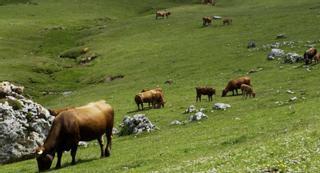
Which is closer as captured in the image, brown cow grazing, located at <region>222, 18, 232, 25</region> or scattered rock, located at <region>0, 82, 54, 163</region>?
scattered rock, located at <region>0, 82, 54, 163</region>

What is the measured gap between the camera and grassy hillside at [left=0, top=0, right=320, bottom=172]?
90.2 feet

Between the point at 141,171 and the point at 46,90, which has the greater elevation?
the point at 141,171

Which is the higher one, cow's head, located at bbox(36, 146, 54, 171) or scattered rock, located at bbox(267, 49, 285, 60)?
cow's head, located at bbox(36, 146, 54, 171)

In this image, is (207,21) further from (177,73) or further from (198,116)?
(198,116)

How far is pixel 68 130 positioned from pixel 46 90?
145 feet

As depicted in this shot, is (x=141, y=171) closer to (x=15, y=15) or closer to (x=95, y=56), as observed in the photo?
(x=95, y=56)

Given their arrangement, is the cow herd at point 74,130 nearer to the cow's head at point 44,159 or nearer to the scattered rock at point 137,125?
the cow's head at point 44,159

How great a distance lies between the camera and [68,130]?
100 ft

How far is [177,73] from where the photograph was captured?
68.0 meters

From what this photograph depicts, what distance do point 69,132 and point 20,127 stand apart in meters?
8.66

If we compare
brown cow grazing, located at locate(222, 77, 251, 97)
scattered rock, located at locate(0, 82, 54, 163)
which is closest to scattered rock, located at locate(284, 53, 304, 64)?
brown cow grazing, located at locate(222, 77, 251, 97)

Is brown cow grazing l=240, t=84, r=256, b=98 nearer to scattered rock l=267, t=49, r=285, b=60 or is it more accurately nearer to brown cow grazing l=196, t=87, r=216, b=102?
brown cow grazing l=196, t=87, r=216, b=102

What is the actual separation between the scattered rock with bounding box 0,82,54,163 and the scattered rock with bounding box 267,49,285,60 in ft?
107

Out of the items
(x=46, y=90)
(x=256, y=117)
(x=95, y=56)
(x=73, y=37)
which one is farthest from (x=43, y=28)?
(x=256, y=117)
